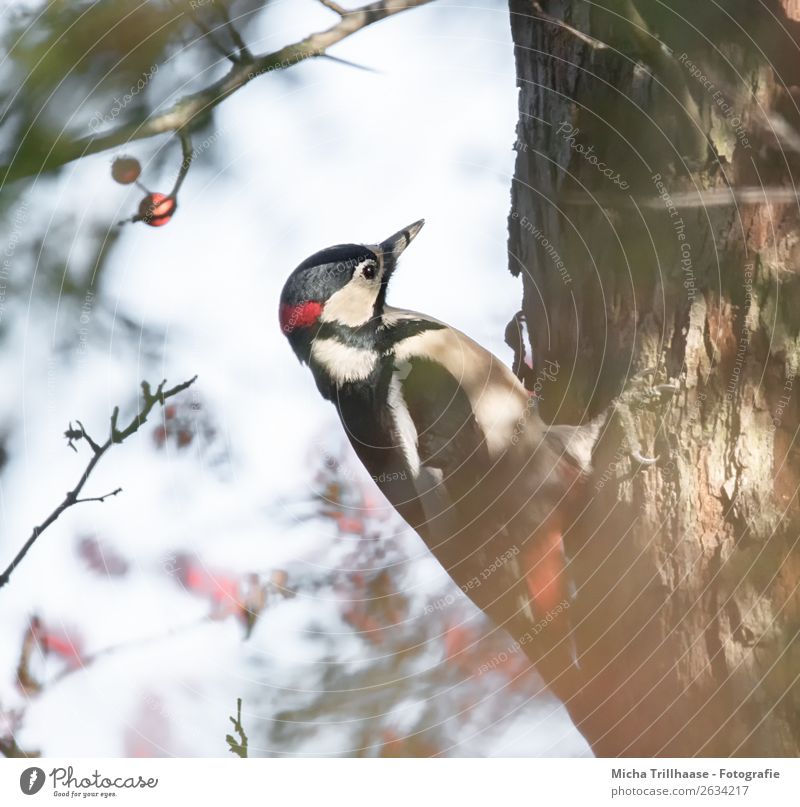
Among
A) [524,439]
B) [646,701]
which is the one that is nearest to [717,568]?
[646,701]

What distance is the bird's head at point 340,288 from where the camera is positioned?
1.19 metres

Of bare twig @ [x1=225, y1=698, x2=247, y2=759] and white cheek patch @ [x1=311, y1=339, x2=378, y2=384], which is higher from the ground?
white cheek patch @ [x1=311, y1=339, x2=378, y2=384]

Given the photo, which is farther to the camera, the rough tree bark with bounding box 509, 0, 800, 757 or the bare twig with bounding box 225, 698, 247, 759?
the bare twig with bounding box 225, 698, 247, 759

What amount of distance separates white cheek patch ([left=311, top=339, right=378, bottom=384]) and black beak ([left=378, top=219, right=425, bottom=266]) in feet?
0.57

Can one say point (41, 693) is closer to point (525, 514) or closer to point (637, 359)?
point (525, 514)

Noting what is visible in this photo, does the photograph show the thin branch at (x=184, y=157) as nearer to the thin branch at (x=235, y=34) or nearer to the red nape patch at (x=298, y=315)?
the thin branch at (x=235, y=34)

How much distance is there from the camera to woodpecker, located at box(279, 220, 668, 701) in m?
1.14

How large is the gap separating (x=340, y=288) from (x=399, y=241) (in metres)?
0.13

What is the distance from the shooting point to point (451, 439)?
121cm

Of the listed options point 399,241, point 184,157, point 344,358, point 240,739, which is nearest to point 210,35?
point 184,157

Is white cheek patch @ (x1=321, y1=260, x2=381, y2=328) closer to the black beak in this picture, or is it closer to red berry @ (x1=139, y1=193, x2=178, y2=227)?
the black beak

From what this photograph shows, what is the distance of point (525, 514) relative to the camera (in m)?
1.17

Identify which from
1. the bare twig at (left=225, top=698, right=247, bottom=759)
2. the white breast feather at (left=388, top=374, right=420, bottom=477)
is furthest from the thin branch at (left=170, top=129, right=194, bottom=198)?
the bare twig at (left=225, top=698, right=247, bottom=759)
